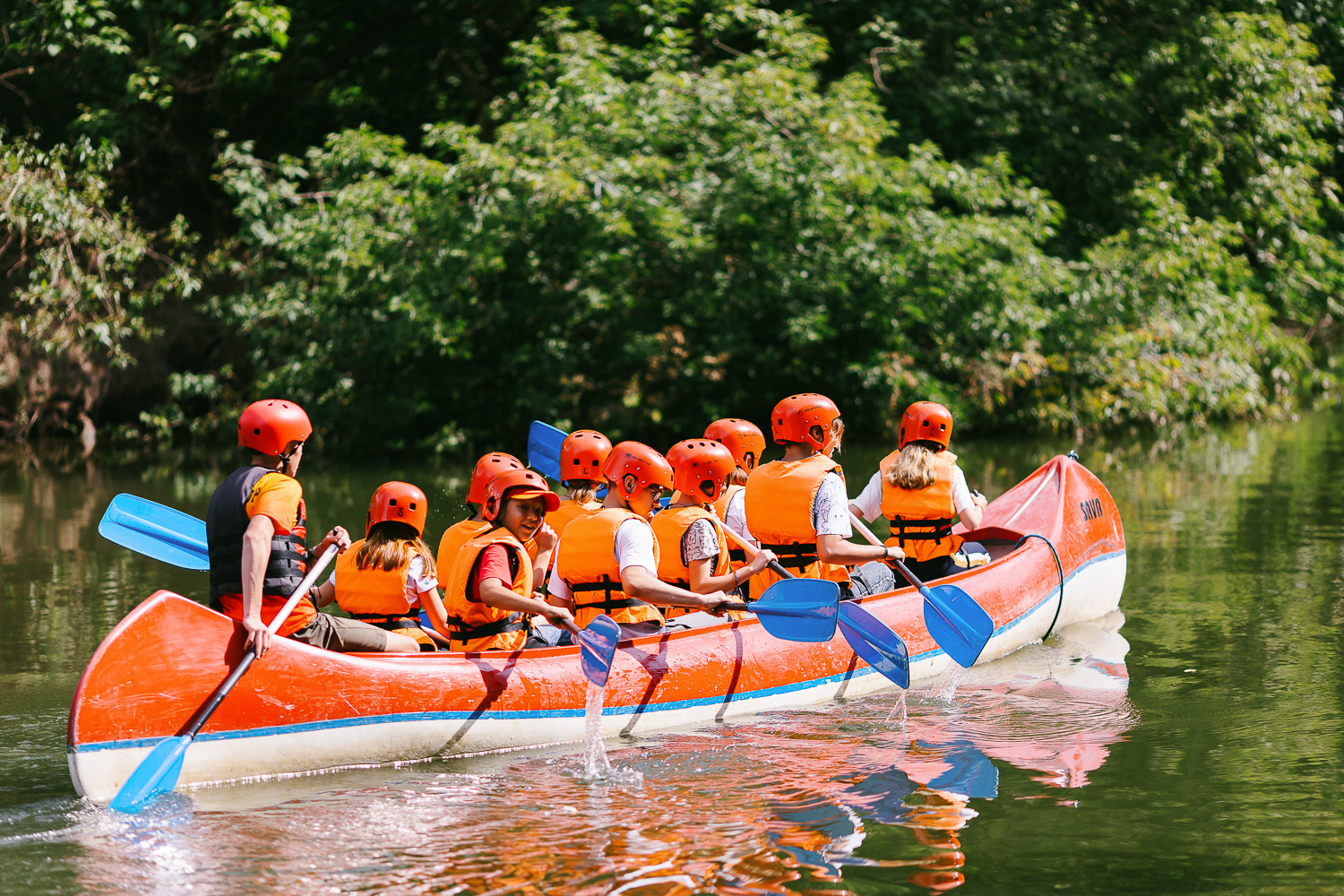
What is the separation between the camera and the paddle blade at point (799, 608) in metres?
6.30

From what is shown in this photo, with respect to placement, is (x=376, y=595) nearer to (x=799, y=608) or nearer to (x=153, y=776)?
(x=153, y=776)

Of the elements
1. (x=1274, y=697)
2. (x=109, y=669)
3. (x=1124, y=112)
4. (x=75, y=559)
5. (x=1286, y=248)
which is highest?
(x=1124, y=112)

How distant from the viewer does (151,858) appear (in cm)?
463

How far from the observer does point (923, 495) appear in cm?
771

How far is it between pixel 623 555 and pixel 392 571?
1010 millimetres

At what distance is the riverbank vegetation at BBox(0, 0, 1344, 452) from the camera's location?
17.1 meters

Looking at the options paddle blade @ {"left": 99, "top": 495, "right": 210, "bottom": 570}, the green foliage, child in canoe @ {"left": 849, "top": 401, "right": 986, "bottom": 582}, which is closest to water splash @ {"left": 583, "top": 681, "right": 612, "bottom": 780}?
paddle blade @ {"left": 99, "top": 495, "right": 210, "bottom": 570}

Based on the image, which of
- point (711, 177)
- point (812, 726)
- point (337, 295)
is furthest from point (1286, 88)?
point (812, 726)

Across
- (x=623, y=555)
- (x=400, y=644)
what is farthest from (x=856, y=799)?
(x=400, y=644)

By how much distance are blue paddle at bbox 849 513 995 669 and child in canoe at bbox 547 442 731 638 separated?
4.20 ft

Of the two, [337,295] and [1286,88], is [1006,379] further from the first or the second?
[337,295]

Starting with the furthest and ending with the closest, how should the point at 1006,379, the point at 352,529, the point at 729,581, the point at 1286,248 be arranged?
the point at 1286,248 → the point at 1006,379 → the point at 352,529 → the point at 729,581

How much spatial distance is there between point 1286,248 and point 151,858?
66.6 ft

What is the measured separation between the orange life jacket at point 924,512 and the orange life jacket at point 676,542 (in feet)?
5.29
